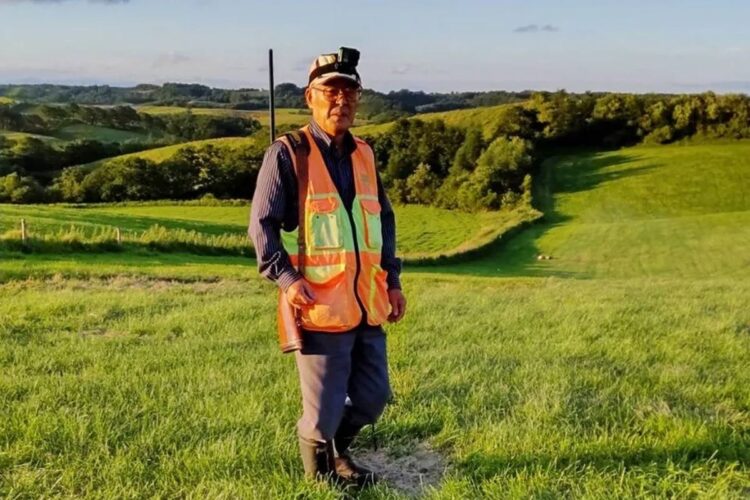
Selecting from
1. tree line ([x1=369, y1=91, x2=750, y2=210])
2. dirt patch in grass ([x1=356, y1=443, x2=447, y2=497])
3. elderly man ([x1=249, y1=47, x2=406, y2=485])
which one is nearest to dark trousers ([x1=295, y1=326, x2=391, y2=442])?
elderly man ([x1=249, y1=47, x2=406, y2=485])

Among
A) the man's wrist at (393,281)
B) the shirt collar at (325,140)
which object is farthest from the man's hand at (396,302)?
the shirt collar at (325,140)

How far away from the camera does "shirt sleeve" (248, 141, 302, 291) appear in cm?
345

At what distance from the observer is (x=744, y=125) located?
74.8 m

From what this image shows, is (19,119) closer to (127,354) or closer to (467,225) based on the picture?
(467,225)

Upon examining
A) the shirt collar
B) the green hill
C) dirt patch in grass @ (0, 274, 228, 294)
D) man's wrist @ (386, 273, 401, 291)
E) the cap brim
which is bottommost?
the green hill

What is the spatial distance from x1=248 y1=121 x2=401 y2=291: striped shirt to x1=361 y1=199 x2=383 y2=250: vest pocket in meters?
0.09

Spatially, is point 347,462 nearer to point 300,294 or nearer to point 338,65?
point 300,294

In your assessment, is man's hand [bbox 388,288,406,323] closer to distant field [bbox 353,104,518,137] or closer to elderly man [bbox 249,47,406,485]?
elderly man [bbox 249,47,406,485]

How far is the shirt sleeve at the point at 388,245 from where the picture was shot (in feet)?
13.1

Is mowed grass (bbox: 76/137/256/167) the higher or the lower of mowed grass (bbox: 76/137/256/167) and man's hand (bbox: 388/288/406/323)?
the lower

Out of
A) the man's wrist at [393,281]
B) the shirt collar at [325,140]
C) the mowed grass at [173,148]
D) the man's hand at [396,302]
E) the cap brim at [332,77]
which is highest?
the cap brim at [332,77]

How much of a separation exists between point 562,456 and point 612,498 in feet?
1.77

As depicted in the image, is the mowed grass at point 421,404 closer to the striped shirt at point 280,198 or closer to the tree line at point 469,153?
the striped shirt at point 280,198

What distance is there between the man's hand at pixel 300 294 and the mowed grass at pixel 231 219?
3211 cm
